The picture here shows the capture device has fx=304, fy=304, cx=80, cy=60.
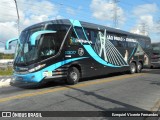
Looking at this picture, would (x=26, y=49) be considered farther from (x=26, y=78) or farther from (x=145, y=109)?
(x=145, y=109)

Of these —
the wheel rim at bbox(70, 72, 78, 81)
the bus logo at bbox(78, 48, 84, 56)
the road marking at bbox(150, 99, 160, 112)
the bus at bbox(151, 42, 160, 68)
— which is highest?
the bus logo at bbox(78, 48, 84, 56)

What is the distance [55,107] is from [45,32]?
566 cm

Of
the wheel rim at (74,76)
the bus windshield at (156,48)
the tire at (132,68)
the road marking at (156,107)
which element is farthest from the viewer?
the bus windshield at (156,48)

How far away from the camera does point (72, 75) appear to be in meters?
16.0

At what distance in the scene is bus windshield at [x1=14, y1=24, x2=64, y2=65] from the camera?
14203mm

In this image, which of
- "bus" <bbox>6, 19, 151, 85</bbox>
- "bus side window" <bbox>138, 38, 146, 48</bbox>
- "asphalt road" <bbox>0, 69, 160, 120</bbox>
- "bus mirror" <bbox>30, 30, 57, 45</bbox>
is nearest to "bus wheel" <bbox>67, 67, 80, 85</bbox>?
"bus" <bbox>6, 19, 151, 85</bbox>

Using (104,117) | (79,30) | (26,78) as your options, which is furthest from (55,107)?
(79,30)

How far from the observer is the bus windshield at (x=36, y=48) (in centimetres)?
1420

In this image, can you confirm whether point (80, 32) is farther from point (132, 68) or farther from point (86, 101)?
point (132, 68)

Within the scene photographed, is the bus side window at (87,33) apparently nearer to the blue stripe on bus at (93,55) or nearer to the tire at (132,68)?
the blue stripe on bus at (93,55)

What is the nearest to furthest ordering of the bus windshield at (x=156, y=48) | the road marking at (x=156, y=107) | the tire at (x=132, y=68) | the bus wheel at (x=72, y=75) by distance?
the road marking at (x=156, y=107) < the bus wheel at (x=72, y=75) < the tire at (x=132, y=68) < the bus windshield at (x=156, y=48)

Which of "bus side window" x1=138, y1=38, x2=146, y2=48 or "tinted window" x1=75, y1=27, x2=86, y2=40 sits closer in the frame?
"tinted window" x1=75, y1=27, x2=86, y2=40

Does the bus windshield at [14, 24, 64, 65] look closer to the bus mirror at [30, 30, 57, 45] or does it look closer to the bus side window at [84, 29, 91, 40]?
the bus mirror at [30, 30, 57, 45]

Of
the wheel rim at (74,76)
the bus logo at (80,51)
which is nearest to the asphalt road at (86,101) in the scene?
the wheel rim at (74,76)
